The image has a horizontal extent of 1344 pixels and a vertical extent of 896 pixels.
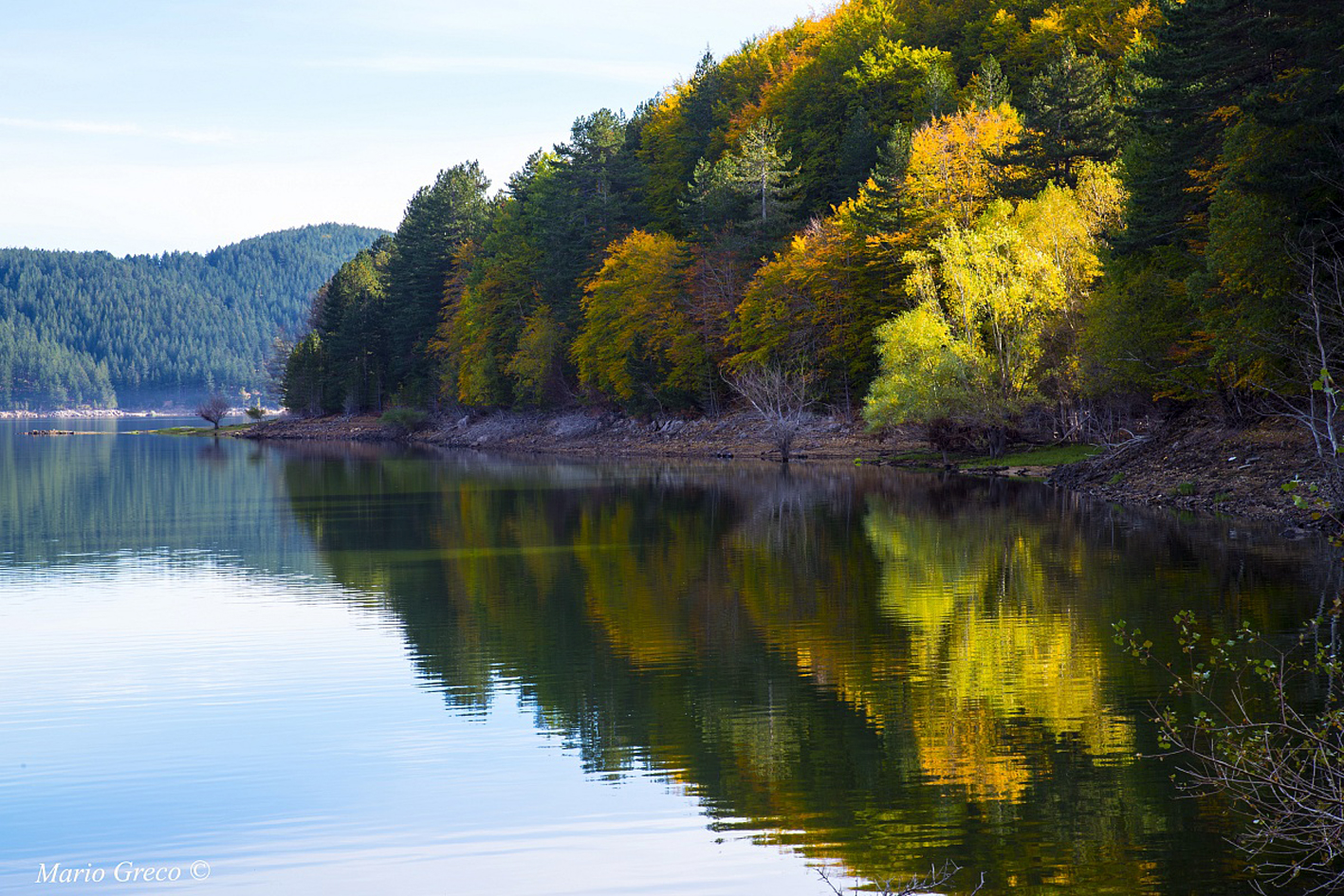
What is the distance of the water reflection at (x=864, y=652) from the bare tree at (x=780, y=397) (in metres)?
22.7

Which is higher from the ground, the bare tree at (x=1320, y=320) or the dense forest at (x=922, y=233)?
the dense forest at (x=922, y=233)

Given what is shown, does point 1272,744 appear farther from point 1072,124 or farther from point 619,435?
point 619,435

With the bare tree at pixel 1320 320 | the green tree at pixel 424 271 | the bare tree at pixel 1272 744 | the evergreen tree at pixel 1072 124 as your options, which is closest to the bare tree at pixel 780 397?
the evergreen tree at pixel 1072 124

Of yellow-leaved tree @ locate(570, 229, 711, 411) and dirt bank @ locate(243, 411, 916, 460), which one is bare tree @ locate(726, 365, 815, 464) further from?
yellow-leaved tree @ locate(570, 229, 711, 411)

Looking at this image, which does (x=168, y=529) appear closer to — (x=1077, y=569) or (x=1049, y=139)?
(x=1077, y=569)

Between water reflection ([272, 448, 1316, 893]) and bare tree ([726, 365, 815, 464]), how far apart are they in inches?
895

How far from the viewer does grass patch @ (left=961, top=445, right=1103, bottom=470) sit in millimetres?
46750

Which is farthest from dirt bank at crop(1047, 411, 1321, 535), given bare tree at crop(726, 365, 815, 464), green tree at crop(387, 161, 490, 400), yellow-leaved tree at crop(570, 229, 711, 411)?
green tree at crop(387, 161, 490, 400)

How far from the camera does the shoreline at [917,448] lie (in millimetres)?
32062

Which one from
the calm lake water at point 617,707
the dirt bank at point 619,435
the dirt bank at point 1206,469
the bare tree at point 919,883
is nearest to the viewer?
the bare tree at point 919,883

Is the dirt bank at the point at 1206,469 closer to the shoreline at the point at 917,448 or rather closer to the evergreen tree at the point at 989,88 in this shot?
the shoreline at the point at 917,448

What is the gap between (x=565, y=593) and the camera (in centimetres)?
2212

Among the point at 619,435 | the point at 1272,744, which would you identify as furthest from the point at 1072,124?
the point at 1272,744

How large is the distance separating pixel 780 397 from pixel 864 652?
144 feet
